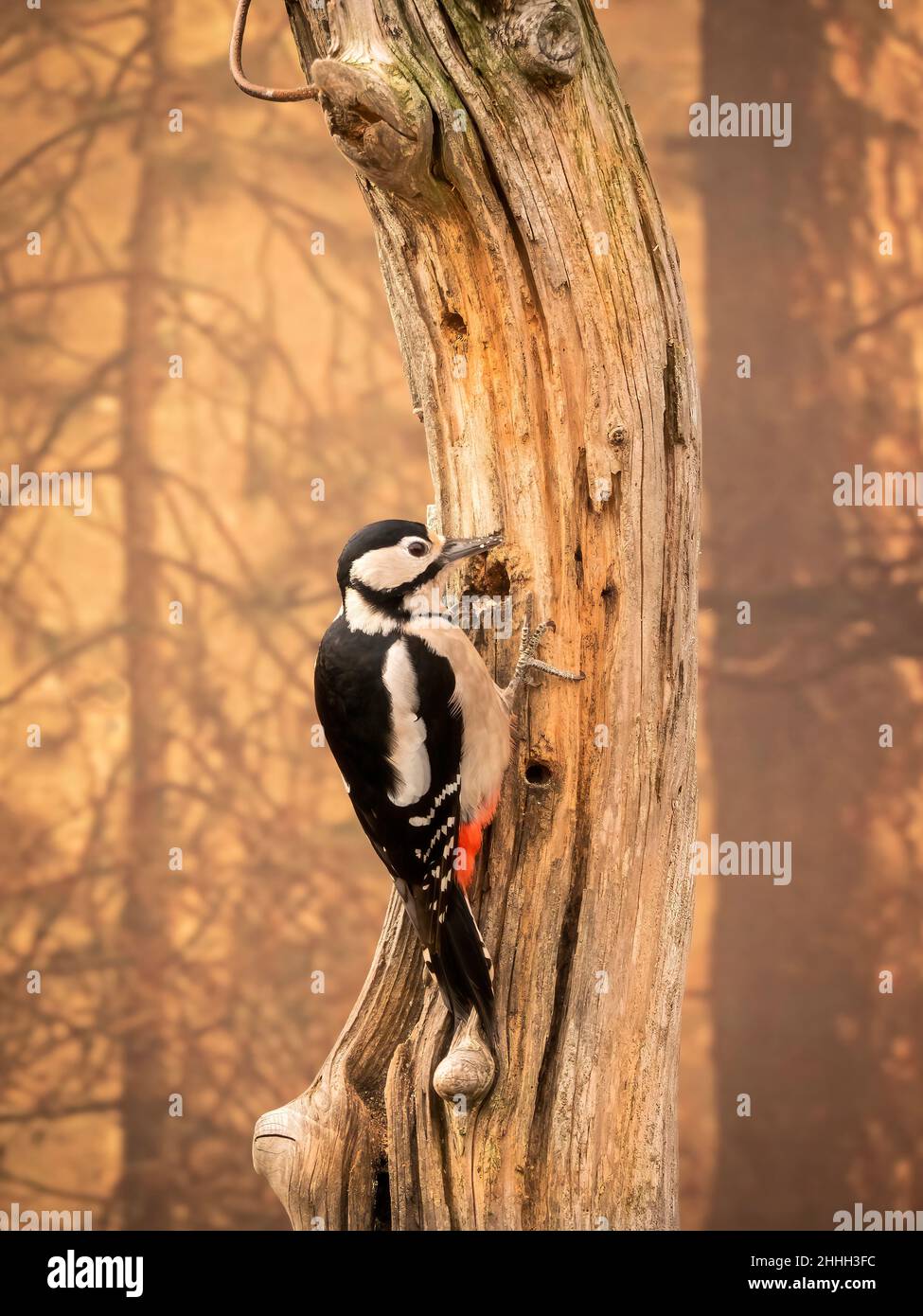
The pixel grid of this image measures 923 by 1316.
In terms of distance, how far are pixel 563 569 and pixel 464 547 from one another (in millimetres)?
159

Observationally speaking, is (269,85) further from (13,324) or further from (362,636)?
(362,636)

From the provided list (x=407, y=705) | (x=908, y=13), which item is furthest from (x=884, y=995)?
(x=908, y=13)

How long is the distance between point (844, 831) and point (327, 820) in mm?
1430

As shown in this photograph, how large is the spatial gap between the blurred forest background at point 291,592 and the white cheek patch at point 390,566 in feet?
4.58

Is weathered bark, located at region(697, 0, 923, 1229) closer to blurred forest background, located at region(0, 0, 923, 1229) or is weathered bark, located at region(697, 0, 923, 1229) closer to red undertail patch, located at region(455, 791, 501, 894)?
blurred forest background, located at region(0, 0, 923, 1229)

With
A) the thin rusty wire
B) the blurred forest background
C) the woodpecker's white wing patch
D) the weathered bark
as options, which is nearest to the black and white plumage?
the woodpecker's white wing patch

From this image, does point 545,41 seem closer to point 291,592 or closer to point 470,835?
point 470,835

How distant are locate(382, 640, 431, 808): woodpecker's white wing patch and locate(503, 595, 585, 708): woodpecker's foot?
15cm

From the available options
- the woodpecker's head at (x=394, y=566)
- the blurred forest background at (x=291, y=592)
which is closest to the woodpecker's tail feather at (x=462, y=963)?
the woodpecker's head at (x=394, y=566)

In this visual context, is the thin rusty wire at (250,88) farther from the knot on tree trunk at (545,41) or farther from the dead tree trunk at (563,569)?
the knot on tree trunk at (545,41)

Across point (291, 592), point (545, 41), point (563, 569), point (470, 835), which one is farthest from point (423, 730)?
point (291, 592)

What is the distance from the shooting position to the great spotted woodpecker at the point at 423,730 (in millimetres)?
1659

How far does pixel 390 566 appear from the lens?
1691 millimetres

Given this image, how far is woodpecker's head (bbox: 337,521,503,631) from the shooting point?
66.0 inches
